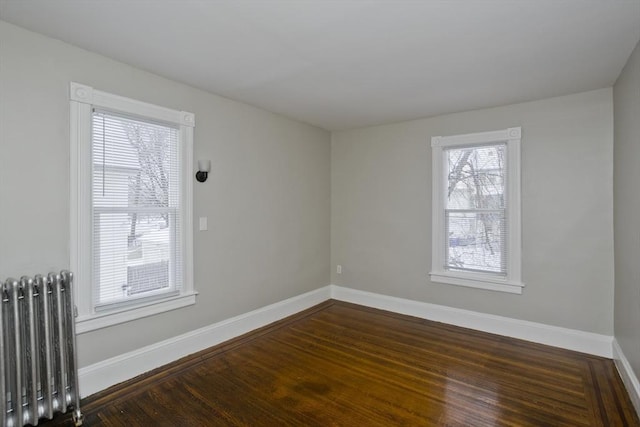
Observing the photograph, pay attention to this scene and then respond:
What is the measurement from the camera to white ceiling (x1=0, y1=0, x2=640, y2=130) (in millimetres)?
1953

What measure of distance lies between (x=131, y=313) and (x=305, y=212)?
98.4 inches

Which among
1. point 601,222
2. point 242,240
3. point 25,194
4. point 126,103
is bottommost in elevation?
point 242,240

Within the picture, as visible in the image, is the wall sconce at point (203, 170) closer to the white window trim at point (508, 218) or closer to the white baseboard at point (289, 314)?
the white baseboard at point (289, 314)

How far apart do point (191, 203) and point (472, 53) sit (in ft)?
9.02

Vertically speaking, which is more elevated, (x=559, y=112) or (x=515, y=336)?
(x=559, y=112)

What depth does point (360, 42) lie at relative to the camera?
2.35 meters

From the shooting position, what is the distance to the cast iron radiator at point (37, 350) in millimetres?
1936

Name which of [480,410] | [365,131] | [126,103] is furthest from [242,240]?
[480,410]

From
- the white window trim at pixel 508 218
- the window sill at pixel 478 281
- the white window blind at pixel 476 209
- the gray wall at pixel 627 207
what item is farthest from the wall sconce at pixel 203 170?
the gray wall at pixel 627 207

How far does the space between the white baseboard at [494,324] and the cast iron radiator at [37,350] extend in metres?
3.49

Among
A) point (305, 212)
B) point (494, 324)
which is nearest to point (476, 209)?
point (494, 324)

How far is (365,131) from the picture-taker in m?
4.78

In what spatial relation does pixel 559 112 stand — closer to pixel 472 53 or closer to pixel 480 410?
pixel 472 53

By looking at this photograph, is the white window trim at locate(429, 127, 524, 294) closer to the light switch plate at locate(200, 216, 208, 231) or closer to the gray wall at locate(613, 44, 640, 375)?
the gray wall at locate(613, 44, 640, 375)
